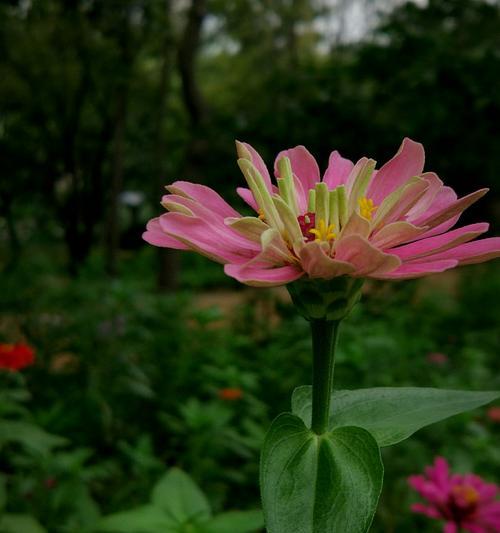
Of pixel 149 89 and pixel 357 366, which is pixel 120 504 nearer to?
pixel 357 366

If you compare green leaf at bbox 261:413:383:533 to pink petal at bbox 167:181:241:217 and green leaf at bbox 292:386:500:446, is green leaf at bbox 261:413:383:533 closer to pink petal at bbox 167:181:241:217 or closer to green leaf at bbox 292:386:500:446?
green leaf at bbox 292:386:500:446

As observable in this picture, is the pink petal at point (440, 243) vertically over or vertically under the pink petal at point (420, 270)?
over

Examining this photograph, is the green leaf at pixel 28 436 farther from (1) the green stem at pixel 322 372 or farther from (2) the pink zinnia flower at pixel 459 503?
(1) the green stem at pixel 322 372

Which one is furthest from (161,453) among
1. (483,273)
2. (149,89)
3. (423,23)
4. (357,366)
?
(149,89)

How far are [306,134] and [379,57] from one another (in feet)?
2.33

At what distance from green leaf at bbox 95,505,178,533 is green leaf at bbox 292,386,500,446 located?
423mm

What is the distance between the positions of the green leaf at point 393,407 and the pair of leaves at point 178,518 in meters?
0.36

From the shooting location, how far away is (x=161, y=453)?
7.22 feet

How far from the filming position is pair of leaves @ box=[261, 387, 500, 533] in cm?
53

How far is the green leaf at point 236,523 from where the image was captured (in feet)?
3.17

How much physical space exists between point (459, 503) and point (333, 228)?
2.97ft

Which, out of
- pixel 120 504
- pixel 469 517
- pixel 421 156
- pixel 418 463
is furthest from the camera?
pixel 418 463

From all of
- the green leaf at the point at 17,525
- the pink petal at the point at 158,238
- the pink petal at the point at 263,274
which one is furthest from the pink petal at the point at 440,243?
the green leaf at the point at 17,525

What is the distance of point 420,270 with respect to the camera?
0.53m
